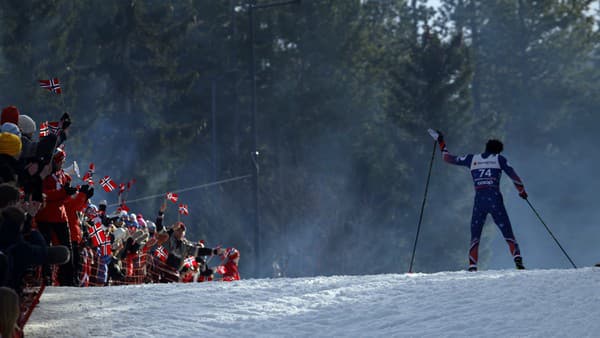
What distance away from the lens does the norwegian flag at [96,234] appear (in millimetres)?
15983

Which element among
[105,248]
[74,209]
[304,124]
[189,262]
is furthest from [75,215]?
[304,124]

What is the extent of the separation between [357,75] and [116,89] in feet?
51.8

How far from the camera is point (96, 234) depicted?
16016 mm

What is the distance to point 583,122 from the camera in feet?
223

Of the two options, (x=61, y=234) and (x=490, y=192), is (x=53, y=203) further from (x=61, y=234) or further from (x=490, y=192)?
(x=490, y=192)

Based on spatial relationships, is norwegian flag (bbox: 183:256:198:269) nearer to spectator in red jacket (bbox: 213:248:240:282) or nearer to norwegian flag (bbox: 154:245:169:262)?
norwegian flag (bbox: 154:245:169:262)

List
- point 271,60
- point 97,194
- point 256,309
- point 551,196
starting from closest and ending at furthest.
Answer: point 256,309 < point 97,194 < point 271,60 < point 551,196

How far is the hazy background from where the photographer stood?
4772 cm

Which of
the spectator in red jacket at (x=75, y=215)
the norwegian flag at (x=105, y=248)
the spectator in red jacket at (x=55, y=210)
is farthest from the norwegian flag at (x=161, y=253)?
the spectator in red jacket at (x=55, y=210)

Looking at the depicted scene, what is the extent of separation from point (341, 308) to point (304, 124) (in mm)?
45645

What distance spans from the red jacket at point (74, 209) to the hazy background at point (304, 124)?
27298 mm

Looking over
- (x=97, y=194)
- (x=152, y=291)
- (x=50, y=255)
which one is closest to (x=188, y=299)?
(x=152, y=291)

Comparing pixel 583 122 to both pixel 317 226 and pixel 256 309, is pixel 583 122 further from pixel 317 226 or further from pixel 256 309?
pixel 256 309

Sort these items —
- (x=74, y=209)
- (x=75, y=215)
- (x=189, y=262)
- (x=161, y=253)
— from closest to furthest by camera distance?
(x=74, y=209) < (x=75, y=215) < (x=161, y=253) < (x=189, y=262)
